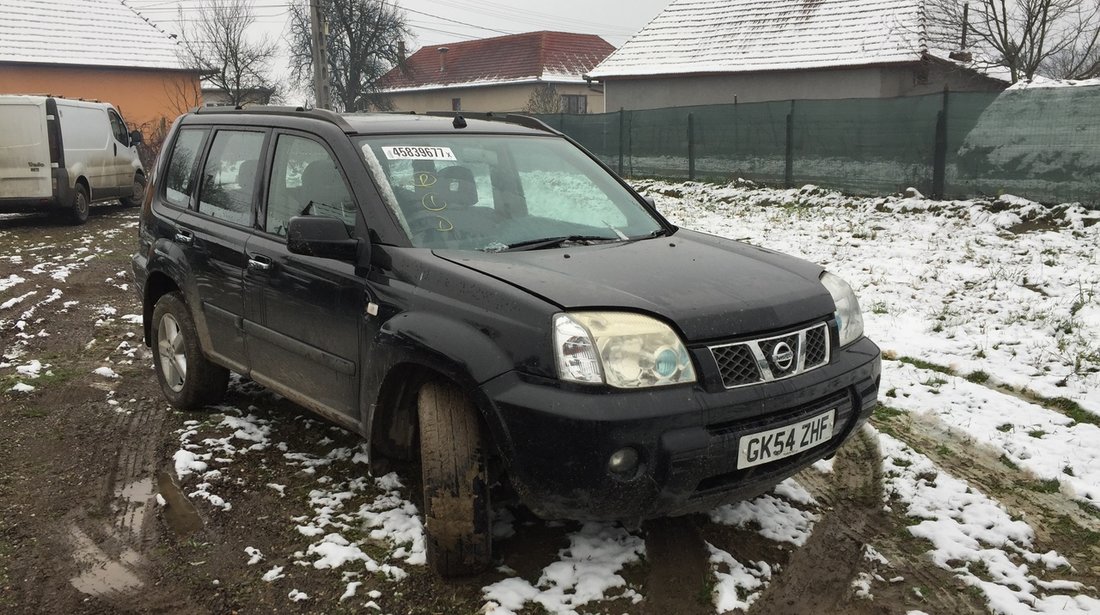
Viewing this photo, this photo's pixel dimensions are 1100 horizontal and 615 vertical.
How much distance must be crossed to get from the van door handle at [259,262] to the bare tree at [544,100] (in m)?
40.5

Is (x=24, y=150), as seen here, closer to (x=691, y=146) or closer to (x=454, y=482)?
(x=691, y=146)

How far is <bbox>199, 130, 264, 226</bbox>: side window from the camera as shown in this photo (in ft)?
14.0

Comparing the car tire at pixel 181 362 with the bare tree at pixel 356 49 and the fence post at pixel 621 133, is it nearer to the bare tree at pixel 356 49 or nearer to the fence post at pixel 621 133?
the fence post at pixel 621 133

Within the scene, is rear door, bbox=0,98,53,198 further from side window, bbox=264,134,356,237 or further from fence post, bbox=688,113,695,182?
fence post, bbox=688,113,695,182

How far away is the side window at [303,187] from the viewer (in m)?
3.71

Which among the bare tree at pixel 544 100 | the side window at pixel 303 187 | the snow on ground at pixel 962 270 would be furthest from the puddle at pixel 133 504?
the bare tree at pixel 544 100

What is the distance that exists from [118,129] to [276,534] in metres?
15.7

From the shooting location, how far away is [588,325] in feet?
9.11

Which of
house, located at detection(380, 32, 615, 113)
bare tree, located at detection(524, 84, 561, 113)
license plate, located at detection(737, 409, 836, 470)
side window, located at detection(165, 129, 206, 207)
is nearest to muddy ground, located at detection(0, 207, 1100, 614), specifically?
license plate, located at detection(737, 409, 836, 470)

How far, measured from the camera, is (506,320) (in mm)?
2867

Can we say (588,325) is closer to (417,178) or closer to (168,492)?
(417,178)

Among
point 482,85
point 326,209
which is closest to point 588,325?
point 326,209

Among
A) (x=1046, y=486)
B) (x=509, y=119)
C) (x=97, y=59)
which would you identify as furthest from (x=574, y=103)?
(x=1046, y=486)

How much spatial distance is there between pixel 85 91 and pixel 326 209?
33.5 m
